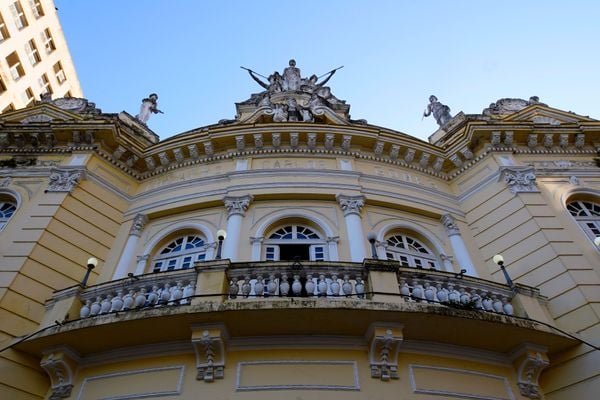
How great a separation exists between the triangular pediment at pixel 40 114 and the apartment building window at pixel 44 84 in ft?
56.1

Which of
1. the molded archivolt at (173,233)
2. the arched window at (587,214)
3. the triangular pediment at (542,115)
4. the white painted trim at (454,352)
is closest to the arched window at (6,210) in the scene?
the molded archivolt at (173,233)

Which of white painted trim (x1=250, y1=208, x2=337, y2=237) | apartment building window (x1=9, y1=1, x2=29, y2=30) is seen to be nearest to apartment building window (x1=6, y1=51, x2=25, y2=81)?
apartment building window (x1=9, y1=1, x2=29, y2=30)

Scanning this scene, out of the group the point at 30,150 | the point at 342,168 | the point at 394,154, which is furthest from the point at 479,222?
the point at 30,150

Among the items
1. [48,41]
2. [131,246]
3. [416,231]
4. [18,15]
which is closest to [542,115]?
[416,231]

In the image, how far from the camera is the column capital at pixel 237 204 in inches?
456

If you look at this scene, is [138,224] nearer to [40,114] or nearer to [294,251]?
[294,251]

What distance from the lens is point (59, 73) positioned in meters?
33.2

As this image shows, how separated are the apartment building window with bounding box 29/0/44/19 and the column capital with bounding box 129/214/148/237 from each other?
2602 centimetres

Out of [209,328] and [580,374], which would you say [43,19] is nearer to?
[209,328]

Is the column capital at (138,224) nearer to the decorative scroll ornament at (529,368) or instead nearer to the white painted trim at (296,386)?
the white painted trim at (296,386)

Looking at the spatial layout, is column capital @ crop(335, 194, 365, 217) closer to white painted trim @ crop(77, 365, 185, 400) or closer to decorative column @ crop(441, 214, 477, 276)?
decorative column @ crop(441, 214, 477, 276)

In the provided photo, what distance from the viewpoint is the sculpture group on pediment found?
1493 centimetres

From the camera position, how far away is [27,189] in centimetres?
1202

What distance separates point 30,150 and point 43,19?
2343 cm
